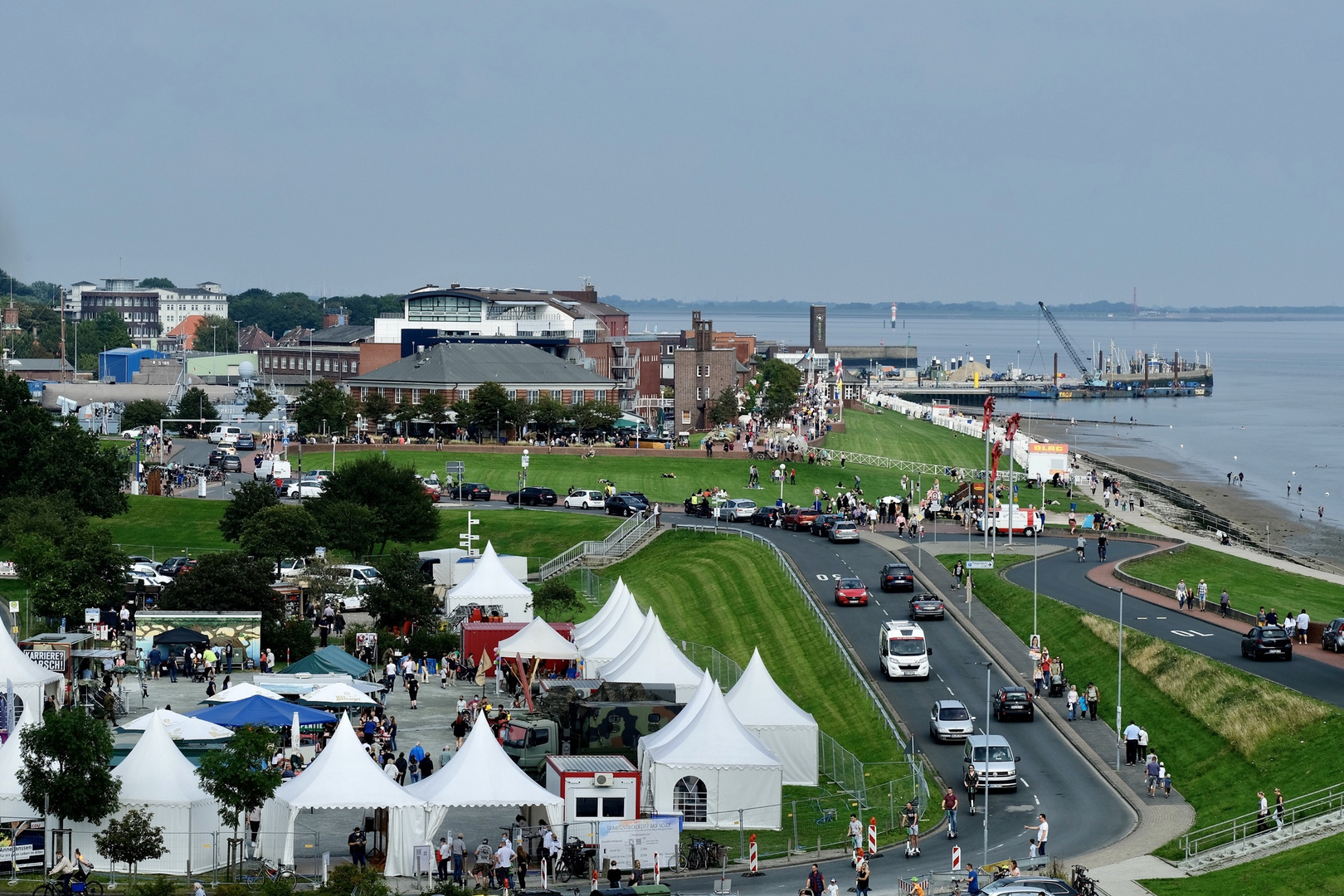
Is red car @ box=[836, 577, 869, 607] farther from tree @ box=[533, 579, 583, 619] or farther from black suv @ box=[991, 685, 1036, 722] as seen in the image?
black suv @ box=[991, 685, 1036, 722]

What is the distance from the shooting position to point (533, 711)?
44.2 meters

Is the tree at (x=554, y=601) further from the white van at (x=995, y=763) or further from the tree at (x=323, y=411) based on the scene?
the tree at (x=323, y=411)

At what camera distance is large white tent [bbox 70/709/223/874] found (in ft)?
110

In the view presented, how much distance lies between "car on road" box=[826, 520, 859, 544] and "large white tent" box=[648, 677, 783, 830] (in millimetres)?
35943

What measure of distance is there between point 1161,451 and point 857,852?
137m

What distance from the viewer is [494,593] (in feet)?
203

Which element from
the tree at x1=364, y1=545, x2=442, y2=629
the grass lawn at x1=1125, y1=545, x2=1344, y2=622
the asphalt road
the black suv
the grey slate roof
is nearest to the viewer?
the asphalt road

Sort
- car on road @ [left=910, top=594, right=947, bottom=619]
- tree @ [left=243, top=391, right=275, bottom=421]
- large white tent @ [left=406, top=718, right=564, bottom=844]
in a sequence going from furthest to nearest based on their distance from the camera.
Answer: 1. tree @ [left=243, top=391, right=275, bottom=421]
2. car on road @ [left=910, top=594, right=947, bottom=619]
3. large white tent @ [left=406, top=718, right=564, bottom=844]

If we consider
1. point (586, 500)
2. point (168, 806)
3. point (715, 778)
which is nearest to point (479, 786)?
point (715, 778)

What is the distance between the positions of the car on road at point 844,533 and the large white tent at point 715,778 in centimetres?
3594

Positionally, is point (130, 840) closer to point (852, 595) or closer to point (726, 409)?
point (852, 595)

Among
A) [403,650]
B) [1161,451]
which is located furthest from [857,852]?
[1161,451]

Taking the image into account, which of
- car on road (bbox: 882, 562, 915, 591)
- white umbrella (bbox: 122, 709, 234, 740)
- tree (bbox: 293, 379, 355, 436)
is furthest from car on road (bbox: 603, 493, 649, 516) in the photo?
white umbrella (bbox: 122, 709, 234, 740)

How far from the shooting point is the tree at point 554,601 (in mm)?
63812
